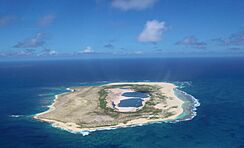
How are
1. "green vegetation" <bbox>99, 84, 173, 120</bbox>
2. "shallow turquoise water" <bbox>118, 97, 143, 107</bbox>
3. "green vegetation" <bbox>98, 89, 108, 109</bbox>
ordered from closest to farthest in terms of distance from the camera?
1. "green vegetation" <bbox>99, 84, 173, 120</bbox>
2. "green vegetation" <bbox>98, 89, 108, 109</bbox>
3. "shallow turquoise water" <bbox>118, 97, 143, 107</bbox>

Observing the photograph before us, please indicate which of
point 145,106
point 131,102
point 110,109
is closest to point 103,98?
point 131,102

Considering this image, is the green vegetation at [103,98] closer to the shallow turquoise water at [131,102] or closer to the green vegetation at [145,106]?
the green vegetation at [145,106]

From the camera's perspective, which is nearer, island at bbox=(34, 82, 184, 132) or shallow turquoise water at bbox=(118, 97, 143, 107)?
island at bbox=(34, 82, 184, 132)

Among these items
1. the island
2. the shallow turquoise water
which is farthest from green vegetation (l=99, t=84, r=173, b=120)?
the shallow turquoise water

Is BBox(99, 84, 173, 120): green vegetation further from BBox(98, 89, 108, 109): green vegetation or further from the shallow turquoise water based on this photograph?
the shallow turquoise water

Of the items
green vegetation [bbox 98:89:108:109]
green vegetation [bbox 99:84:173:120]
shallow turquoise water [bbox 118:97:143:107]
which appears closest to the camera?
green vegetation [bbox 99:84:173:120]

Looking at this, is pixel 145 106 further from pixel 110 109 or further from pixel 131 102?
pixel 110 109

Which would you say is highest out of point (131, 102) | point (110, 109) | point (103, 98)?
point (103, 98)

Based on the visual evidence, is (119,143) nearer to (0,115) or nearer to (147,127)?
(147,127)

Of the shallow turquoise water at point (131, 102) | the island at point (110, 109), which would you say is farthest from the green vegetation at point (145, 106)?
the shallow turquoise water at point (131, 102)
